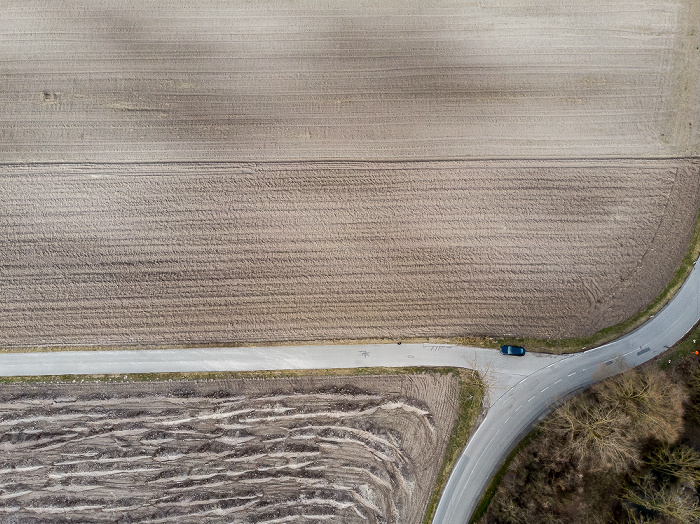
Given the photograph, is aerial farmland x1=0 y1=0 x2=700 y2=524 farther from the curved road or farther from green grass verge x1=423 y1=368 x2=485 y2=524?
the curved road

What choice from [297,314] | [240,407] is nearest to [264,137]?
[297,314]

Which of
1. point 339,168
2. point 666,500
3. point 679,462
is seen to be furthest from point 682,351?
point 339,168

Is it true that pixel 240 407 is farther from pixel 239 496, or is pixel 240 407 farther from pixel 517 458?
pixel 517 458

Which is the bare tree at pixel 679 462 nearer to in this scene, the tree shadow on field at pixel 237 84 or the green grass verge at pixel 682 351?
the green grass verge at pixel 682 351

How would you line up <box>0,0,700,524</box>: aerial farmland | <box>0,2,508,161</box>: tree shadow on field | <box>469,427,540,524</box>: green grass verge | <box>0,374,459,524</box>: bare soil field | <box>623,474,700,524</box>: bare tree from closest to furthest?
<box>623,474,700,524</box>: bare tree → <box>0,374,459,524</box>: bare soil field → <box>469,427,540,524</box>: green grass verge → <box>0,0,700,524</box>: aerial farmland → <box>0,2,508,161</box>: tree shadow on field

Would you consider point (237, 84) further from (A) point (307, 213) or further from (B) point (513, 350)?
(B) point (513, 350)

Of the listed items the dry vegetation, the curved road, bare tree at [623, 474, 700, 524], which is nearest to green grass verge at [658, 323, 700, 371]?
the curved road
